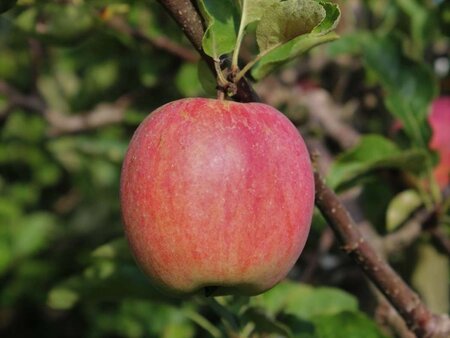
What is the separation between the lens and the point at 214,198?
0.77 metres

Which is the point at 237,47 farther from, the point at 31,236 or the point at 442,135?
the point at 31,236

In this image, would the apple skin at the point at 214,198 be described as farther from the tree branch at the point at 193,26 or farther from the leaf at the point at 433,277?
the leaf at the point at 433,277

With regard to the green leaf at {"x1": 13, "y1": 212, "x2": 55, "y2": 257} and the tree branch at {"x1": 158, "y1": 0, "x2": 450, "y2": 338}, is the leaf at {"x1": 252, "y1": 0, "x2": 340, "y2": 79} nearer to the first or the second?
the tree branch at {"x1": 158, "y1": 0, "x2": 450, "y2": 338}

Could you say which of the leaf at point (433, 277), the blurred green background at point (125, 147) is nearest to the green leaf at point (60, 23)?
the blurred green background at point (125, 147)

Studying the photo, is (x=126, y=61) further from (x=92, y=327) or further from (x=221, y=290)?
(x=221, y=290)

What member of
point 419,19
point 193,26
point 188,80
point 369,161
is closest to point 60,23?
point 188,80

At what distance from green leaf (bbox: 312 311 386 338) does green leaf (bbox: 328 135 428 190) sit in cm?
25

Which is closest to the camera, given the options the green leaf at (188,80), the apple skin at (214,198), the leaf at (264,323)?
the apple skin at (214,198)

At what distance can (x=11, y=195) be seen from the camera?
106 inches

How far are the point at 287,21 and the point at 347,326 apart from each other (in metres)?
0.57

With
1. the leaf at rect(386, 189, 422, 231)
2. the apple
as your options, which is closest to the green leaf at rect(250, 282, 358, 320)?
the leaf at rect(386, 189, 422, 231)

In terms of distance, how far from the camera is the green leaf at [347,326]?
3.98ft

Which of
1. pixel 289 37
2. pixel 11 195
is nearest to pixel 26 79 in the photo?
pixel 11 195

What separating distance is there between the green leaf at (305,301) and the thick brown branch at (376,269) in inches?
12.5
